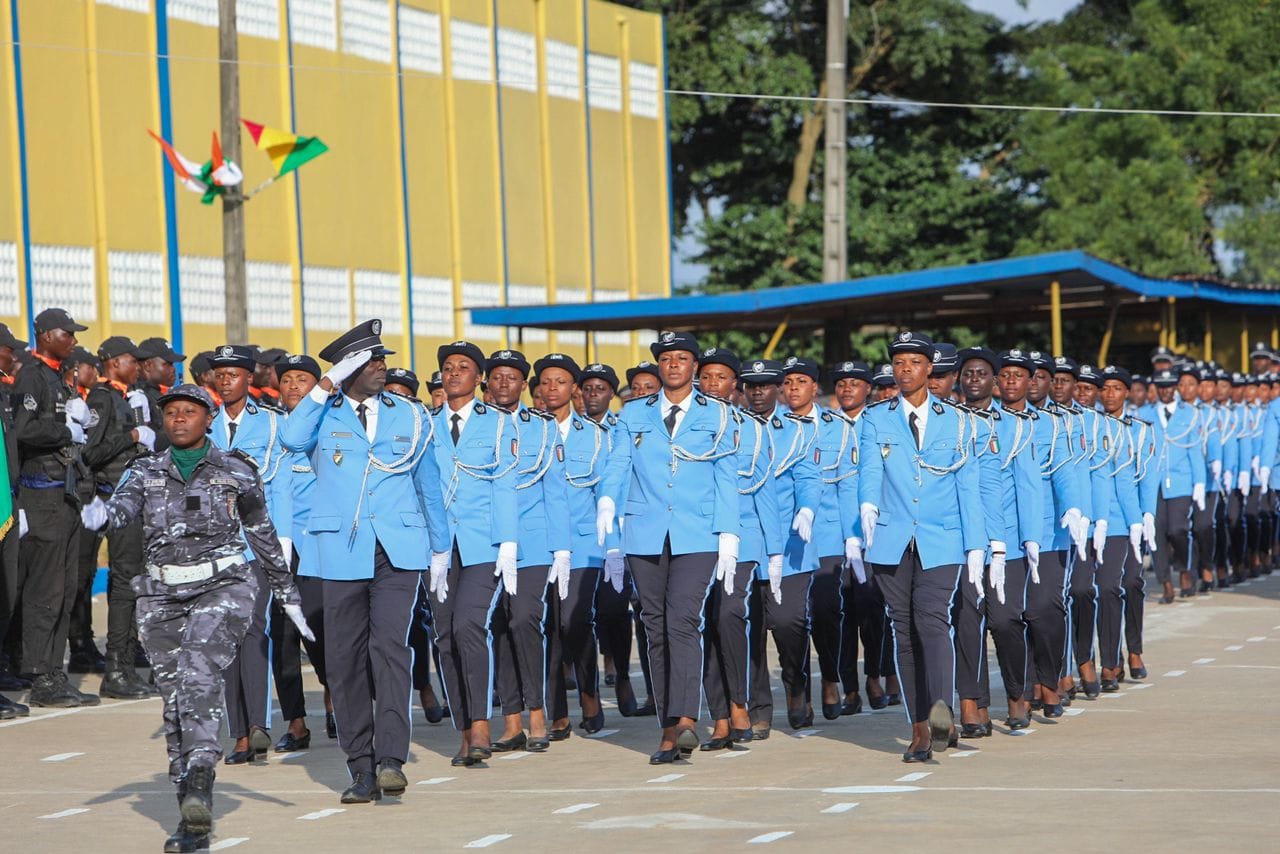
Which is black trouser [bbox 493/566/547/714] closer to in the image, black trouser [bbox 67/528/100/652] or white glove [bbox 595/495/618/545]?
white glove [bbox 595/495/618/545]

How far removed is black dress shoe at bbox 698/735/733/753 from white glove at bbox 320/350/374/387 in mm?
3050

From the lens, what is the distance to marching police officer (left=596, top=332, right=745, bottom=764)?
1123 cm

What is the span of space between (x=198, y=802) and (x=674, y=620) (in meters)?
3.31

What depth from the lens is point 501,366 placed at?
39.5 feet

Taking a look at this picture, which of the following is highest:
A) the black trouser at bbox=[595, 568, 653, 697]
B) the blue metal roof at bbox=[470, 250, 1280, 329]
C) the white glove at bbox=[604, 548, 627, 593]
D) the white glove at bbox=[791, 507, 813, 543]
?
the blue metal roof at bbox=[470, 250, 1280, 329]

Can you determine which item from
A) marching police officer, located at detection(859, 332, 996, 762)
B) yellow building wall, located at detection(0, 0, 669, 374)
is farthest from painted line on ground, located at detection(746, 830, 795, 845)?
yellow building wall, located at detection(0, 0, 669, 374)

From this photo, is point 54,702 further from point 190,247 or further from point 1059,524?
point 190,247

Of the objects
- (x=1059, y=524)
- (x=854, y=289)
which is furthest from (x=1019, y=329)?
(x=1059, y=524)

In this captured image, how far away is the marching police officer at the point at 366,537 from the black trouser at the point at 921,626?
258 centimetres

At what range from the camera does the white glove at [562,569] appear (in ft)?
39.6

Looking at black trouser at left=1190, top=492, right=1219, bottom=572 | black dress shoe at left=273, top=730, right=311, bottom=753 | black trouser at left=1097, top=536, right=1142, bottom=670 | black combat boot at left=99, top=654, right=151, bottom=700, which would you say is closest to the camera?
black dress shoe at left=273, top=730, right=311, bottom=753

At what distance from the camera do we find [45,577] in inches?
555

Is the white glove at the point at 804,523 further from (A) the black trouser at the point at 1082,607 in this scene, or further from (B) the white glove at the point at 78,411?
(B) the white glove at the point at 78,411

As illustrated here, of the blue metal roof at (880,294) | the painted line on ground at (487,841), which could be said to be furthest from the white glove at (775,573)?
the blue metal roof at (880,294)
